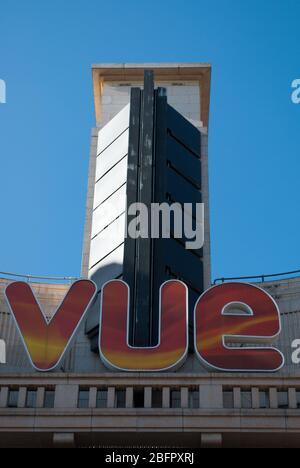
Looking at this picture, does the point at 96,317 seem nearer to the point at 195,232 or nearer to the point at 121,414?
the point at 195,232

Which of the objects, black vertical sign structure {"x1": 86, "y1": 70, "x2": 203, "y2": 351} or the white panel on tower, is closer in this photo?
black vertical sign structure {"x1": 86, "y1": 70, "x2": 203, "y2": 351}

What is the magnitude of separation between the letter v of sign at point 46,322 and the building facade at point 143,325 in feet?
2.35

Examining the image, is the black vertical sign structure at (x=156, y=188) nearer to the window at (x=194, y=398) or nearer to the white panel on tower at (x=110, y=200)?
the white panel on tower at (x=110, y=200)

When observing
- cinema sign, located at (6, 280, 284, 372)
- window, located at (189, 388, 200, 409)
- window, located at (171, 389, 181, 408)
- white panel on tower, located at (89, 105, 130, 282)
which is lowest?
window, located at (189, 388, 200, 409)

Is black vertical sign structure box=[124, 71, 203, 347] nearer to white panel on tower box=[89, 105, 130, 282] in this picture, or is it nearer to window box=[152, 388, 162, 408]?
white panel on tower box=[89, 105, 130, 282]

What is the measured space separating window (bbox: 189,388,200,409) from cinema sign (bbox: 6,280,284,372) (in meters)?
0.89

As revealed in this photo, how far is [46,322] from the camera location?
2792 cm

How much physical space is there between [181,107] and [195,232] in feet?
23.3

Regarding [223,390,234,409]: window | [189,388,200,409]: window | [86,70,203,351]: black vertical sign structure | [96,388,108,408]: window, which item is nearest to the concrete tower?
[86,70,203,351]: black vertical sign structure

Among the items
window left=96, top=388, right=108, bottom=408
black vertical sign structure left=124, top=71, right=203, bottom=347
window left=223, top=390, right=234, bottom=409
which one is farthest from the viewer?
black vertical sign structure left=124, top=71, right=203, bottom=347

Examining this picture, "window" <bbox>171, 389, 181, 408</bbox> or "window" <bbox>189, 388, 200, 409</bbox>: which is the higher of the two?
"window" <bbox>171, 389, 181, 408</bbox>

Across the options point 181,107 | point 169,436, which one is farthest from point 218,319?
point 181,107

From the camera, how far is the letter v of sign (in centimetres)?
2714
